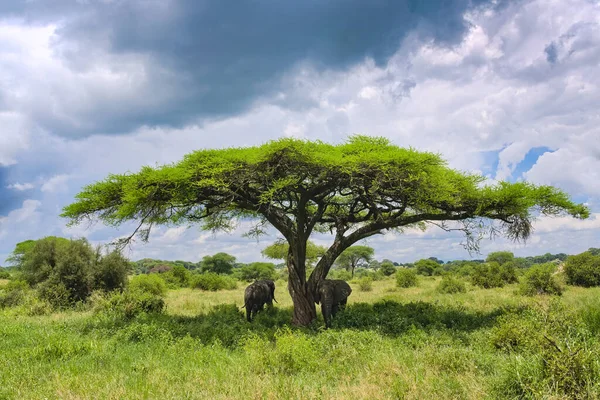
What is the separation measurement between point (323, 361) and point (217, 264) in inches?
2353

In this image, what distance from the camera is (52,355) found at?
388 inches

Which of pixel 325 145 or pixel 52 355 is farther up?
pixel 325 145

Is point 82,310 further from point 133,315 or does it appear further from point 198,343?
point 198,343

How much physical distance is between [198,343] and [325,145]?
815cm

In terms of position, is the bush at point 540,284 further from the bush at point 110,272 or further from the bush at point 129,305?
the bush at point 110,272

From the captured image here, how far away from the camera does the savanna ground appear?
256 inches

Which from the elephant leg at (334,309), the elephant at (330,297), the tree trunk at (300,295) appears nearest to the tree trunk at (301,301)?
the tree trunk at (300,295)

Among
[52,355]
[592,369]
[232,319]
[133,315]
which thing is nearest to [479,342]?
[592,369]

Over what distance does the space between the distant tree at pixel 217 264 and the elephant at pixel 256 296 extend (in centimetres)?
4899

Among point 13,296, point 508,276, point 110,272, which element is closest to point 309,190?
point 110,272

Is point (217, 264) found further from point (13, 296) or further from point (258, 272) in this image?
point (13, 296)

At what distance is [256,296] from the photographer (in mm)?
17625

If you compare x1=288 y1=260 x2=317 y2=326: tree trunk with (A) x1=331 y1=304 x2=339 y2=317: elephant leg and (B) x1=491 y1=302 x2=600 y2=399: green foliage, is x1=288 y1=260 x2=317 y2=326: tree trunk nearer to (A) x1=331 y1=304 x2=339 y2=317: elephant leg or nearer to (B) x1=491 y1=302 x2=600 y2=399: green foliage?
(A) x1=331 y1=304 x2=339 y2=317: elephant leg

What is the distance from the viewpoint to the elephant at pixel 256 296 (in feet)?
56.8
